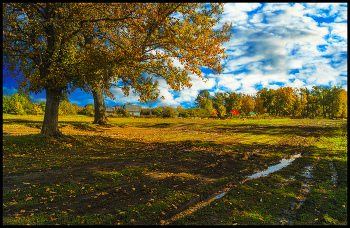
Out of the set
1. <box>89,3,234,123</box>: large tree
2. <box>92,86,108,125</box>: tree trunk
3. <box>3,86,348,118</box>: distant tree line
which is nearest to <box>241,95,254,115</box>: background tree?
<box>3,86,348,118</box>: distant tree line

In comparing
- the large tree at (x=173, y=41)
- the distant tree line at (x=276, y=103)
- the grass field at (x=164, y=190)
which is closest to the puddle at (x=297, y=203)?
the grass field at (x=164, y=190)

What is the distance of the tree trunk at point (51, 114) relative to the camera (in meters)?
A: 13.6

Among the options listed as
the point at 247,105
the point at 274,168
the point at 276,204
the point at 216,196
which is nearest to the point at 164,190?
the point at 216,196

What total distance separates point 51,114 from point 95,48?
229 inches

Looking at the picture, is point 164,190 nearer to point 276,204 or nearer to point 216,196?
point 216,196

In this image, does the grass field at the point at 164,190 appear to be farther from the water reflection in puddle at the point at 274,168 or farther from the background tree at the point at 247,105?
the background tree at the point at 247,105

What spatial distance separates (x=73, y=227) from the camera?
3.98 m

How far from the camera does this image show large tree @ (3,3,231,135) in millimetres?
10672

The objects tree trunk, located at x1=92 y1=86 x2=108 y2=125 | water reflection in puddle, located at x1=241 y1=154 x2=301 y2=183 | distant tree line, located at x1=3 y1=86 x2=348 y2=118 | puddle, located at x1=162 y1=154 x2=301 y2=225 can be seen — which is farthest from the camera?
distant tree line, located at x1=3 y1=86 x2=348 y2=118

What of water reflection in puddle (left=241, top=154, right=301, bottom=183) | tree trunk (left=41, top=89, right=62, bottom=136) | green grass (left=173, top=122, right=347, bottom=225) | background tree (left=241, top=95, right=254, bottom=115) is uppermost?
background tree (left=241, top=95, right=254, bottom=115)

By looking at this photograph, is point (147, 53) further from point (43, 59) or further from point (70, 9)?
point (43, 59)

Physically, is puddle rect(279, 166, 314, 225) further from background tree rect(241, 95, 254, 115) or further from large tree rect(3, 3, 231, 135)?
background tree rect(241, 95, 254, 115)

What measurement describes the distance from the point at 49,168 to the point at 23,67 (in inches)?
361

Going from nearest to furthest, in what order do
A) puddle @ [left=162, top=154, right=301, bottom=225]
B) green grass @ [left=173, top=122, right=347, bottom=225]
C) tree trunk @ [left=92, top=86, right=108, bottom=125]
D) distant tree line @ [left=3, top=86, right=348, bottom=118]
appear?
green grass @ [left=173, top=122, right=347, bottom=225] → puddle @ [left=162, top=154, right=301, bottom=225] → tree trunk @ [left=92, top=86, right=108, bottom=125] → distant tree line @ [left=3, top=86, right=348, bottom=118]
